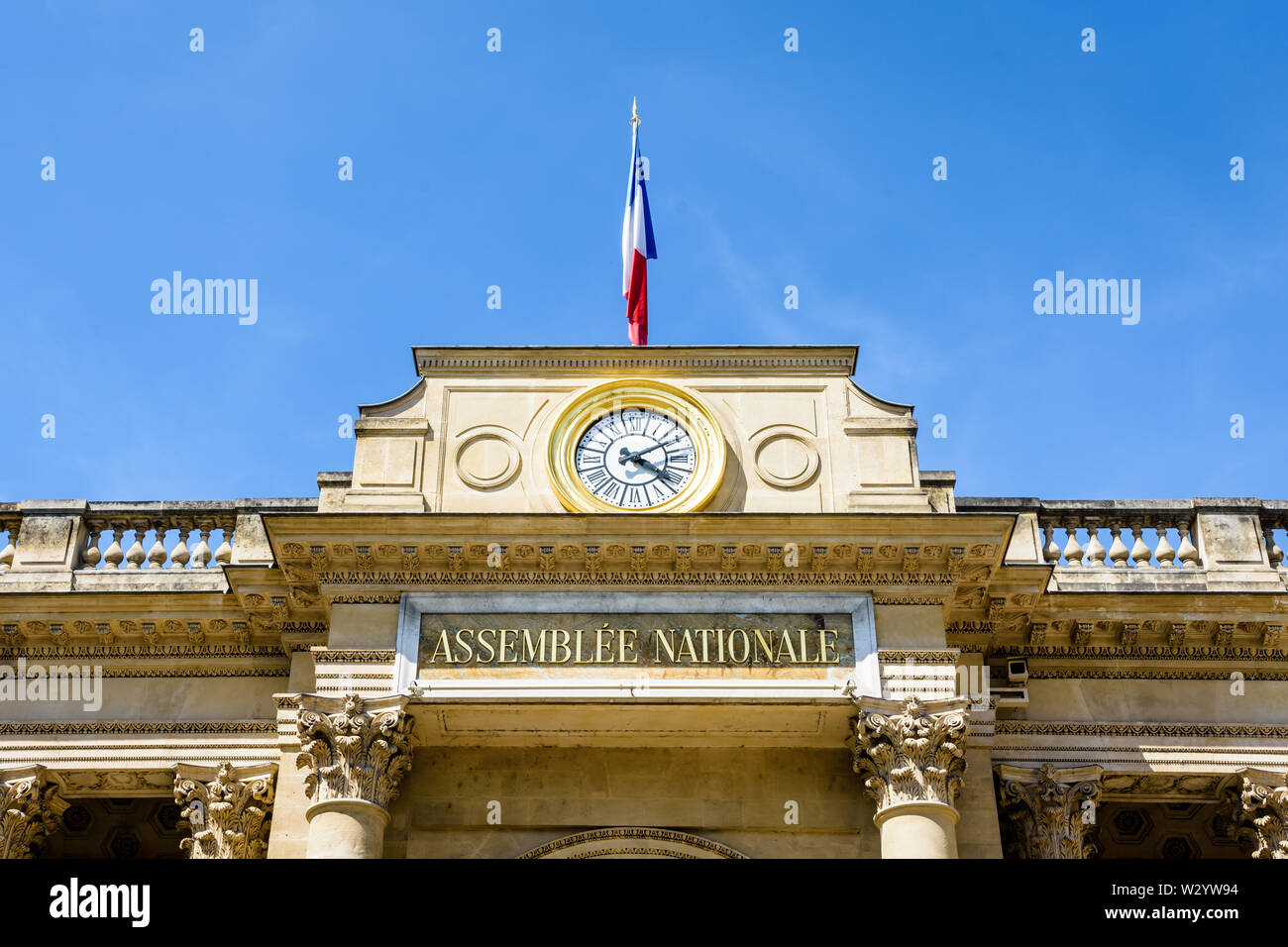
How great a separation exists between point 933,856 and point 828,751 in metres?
2.28

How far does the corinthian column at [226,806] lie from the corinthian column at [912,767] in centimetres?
726

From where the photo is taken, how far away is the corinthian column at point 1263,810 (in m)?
21.7

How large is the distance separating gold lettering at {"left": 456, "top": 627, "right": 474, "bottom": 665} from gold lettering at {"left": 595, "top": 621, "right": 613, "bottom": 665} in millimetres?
1493

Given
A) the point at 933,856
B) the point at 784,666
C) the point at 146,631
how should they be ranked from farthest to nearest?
1. the point at 146,631
2. the point at 784,666
3. the point at 933,856

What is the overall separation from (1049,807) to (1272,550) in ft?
16.5

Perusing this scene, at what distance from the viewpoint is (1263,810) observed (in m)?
21.9

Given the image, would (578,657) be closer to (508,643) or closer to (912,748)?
(508,643)

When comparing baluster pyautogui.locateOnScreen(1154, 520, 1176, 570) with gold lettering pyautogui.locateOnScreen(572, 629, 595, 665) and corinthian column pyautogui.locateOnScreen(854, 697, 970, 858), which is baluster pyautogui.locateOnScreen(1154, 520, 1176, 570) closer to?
corinthian column pyautogui.locateOnScreen(854, 697, 970, 858)

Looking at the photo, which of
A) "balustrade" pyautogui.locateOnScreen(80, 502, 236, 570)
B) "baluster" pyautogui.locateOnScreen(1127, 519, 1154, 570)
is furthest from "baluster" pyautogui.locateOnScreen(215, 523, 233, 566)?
"baluster" pyautogui.locateOnScreen(1127, 519, 1154, 570)

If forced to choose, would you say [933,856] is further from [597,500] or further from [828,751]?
[597,500]

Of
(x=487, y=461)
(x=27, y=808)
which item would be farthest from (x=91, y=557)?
(x=487, y=461)

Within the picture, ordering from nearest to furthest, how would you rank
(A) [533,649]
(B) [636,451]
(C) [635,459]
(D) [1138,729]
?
(A) [533,649] < (D) [1138,729] < (C) [635,459] < (B) [636,451]
